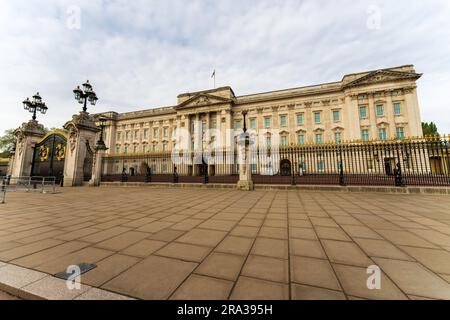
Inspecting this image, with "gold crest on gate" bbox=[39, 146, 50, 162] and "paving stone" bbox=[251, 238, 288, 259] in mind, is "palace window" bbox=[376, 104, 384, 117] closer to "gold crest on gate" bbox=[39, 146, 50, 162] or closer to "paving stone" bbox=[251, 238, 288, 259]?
"paving stone" bbox=[251, 238, 288, 259]

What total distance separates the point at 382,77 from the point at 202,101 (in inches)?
1284

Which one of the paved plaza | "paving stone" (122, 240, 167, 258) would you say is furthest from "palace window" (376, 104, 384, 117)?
"paving stone" (122, 240, 167, 258)

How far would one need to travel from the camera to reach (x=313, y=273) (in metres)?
1.91

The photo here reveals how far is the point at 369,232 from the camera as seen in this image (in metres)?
3.24

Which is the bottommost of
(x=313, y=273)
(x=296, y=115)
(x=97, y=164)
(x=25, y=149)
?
(x=313, y=273)

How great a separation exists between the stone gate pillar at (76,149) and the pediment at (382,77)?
37940 millimetres

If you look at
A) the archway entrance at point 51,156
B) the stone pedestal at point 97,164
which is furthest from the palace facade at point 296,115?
A: the stone pedestal at point 97,164

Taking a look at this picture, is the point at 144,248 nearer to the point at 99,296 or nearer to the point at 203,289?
the point at 99,296

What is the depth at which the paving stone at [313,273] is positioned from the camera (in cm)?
172

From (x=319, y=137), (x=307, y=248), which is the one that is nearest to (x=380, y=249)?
(x=307, y=248)

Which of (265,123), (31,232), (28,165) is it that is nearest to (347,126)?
(265,123)

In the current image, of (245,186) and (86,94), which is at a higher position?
(86,94)

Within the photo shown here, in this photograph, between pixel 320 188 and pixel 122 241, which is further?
pixel 320 188
